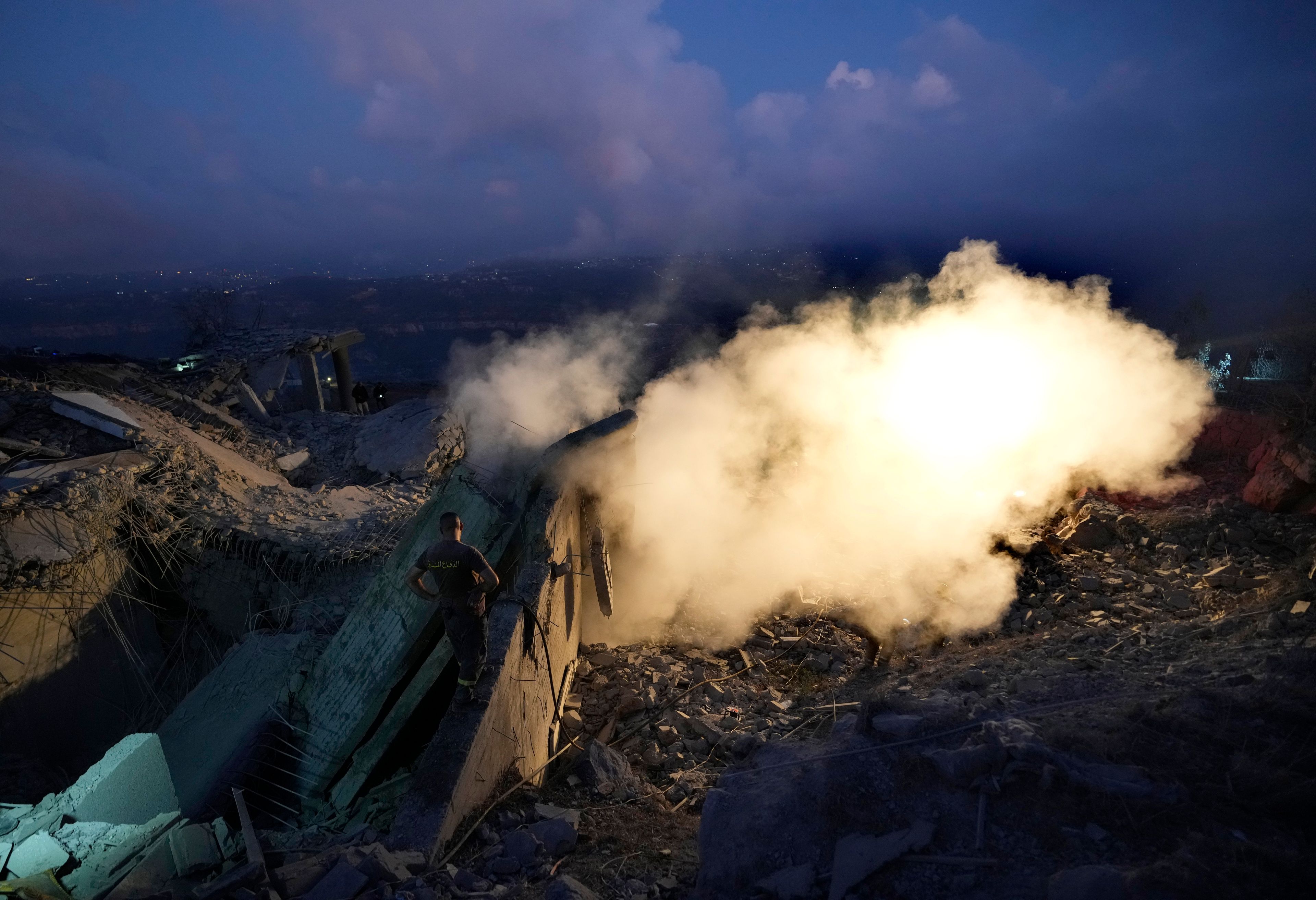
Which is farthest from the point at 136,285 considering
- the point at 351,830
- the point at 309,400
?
the point at 351,830

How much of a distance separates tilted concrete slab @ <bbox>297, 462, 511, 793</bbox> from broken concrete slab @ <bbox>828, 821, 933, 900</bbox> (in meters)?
3.32

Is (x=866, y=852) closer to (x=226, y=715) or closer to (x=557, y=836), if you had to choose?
(x=557, y=836)

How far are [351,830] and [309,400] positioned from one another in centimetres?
1725

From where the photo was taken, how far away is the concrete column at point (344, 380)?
1905 cm

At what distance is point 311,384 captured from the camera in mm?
18219

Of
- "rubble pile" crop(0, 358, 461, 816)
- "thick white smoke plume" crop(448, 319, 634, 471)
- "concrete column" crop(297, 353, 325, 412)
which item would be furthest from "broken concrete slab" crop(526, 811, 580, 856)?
"concrete column" crop(297, 353, 325, 412)

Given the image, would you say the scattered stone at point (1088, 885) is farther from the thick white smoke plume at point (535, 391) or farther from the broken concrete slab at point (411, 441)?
the broken concrete slab at point (411, 441)

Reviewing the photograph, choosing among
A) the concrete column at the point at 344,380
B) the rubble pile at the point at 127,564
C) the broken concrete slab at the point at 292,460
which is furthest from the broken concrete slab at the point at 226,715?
the concrete column at the point at 344,380

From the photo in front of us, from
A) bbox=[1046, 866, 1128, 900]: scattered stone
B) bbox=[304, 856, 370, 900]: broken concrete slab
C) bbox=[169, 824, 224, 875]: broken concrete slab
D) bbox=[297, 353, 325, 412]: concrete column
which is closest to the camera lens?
bbox=[1046, 866, 1128, 900]: scattered stone

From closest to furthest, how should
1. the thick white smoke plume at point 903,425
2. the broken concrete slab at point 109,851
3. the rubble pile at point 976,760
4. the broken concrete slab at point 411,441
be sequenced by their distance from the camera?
1. the rubble pile at point 976,760
2. the broken concrete slab at point 109,851
3. the thick white smoke plume at point 903,425
4. the broken concrete slab at point 411,441

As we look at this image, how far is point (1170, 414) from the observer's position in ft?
31.5

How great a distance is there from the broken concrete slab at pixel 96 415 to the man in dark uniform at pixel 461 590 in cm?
611

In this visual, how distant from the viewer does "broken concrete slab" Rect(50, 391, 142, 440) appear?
775cm

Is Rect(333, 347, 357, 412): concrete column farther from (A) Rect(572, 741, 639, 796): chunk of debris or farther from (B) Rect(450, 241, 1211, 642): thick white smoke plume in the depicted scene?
(A) Rect(572, 741, 639, 796): chunk of debris
